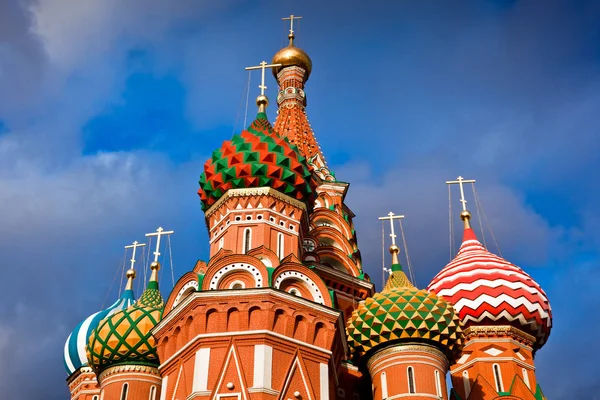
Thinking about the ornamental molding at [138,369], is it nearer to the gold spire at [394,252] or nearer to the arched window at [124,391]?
the arched window at [124,391]

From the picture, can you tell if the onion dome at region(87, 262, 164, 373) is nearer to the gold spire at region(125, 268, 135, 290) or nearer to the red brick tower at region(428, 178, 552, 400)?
the gold spire at region(125, 268, 135, 290)

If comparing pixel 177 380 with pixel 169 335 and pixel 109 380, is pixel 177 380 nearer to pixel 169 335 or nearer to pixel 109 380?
pixel 169 335

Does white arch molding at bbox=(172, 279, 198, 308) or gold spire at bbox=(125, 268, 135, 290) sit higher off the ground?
gold spire at bbox=(125, 268, 135, 290)

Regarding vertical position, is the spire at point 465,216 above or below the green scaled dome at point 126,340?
above

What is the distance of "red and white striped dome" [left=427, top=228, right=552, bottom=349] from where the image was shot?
21.9 m

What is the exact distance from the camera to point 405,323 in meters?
18.1

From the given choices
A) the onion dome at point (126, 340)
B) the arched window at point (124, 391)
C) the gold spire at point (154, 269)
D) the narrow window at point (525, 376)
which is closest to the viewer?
the arched window at point (124, 391)

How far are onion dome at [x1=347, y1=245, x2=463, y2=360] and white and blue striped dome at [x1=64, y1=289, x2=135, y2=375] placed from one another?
27.8ft

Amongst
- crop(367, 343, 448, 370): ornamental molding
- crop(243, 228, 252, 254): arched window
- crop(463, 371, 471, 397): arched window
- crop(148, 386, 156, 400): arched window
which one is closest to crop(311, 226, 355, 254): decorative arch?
crop(463, 371, 471, 397): arched window

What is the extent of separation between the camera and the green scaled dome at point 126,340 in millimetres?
19750

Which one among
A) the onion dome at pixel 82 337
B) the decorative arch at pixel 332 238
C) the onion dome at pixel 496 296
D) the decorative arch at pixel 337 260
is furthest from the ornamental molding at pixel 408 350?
the onion dome at pixel 82 337

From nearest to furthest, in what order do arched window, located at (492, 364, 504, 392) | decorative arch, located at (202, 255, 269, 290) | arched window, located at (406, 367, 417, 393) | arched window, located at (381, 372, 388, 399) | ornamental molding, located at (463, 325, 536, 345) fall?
1. decorative arch, located at (202, 255, 269, 290)
2. arched window, located at (406, 367, 417, 393)
3. arched window, located at (381, 372, 388, 399)
4. arched window, located at (492, 364, 504, 392)
5. ornamental molding, located at (463, 325, 536, 345)

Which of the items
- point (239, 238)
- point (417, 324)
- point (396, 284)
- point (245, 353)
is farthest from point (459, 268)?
point (245, 353)

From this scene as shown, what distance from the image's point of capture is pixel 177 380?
16.8 m
